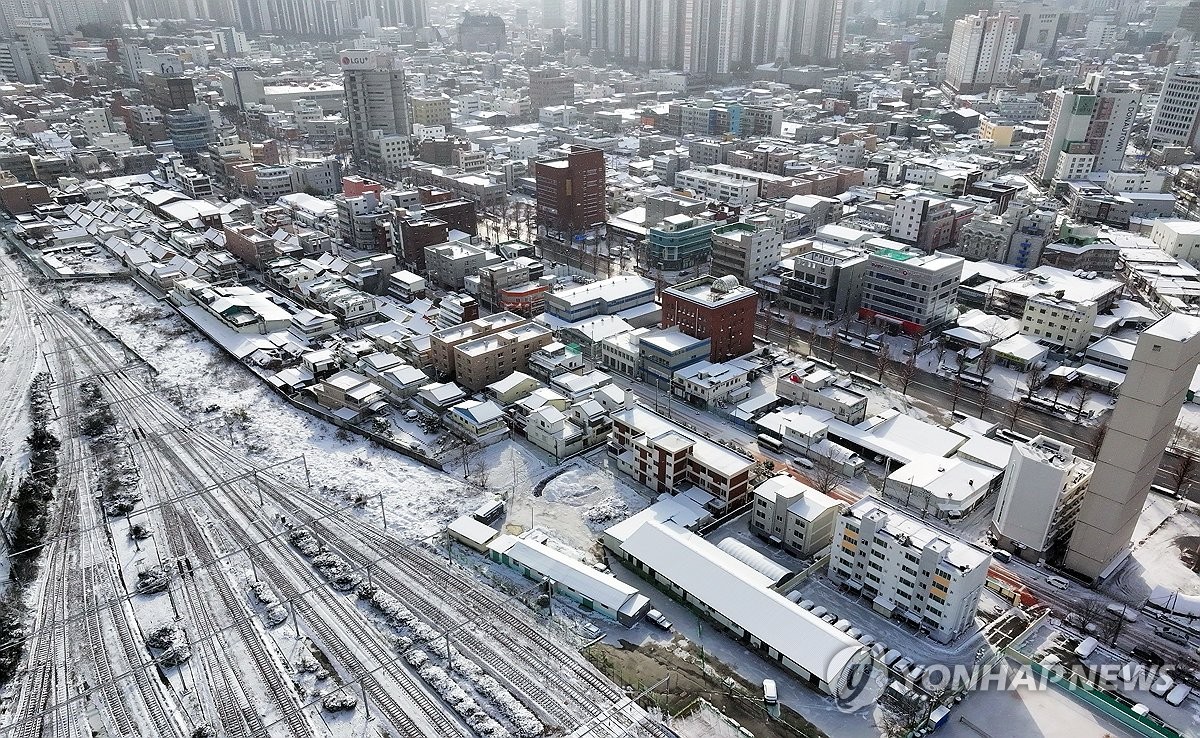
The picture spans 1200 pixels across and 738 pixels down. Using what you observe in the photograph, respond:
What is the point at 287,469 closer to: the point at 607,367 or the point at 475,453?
the point at 475,453

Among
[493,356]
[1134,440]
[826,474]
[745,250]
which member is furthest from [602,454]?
[745,250]

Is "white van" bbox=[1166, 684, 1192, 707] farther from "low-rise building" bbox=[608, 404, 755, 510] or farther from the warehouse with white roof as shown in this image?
"low-rise building" bbox=[608, 404, 755, 510]

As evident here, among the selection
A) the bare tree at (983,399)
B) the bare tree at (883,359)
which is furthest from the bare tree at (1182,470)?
the bare tree at (883,359)

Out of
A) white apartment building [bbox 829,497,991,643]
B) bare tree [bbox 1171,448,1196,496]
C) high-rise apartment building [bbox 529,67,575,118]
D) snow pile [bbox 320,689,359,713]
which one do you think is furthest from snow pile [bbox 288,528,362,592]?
high-rise apartment building [bbox 529,67,575,118]

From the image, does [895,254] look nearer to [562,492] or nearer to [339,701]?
[562,492]

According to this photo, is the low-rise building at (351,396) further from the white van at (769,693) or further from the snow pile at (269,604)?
the white van at (769,693)

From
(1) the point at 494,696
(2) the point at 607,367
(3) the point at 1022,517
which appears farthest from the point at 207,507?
(3) the point at 1022,517
